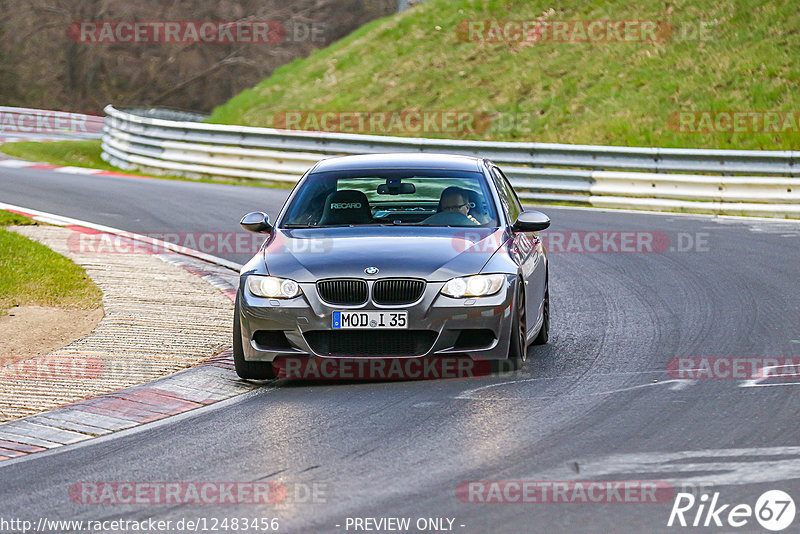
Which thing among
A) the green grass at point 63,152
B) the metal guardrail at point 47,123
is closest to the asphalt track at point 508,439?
the green grass at point 63,152

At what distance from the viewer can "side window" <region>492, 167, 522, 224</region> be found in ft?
32.0

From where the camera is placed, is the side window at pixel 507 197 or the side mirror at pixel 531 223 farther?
the side window at pixel 507 197

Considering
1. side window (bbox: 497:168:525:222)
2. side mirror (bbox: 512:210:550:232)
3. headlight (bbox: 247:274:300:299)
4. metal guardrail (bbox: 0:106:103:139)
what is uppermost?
metal guardrail (bbox: 0:106:103:139)

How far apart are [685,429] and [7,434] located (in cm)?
378

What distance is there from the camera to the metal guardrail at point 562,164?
19.8m

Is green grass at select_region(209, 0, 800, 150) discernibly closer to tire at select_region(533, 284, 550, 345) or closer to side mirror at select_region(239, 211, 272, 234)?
tire at select_region(533, 284, 550, 345)

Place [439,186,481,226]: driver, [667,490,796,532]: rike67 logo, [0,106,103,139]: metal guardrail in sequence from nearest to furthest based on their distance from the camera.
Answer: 1. [667,490,796,532]: rike67 logo
2. [439,186,481,226]: driver
3. [0,106,103,139]: metal guardrail

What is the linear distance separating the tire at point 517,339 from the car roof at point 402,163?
1561 millimetres

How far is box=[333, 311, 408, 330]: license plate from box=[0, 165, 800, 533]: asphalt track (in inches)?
16.3

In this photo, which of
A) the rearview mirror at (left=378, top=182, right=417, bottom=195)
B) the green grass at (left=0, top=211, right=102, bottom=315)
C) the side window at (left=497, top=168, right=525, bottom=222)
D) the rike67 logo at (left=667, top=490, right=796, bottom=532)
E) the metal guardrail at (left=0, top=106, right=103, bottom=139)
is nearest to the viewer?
the rike67 logo at (left=667, top=490, right=796, bottom=532)

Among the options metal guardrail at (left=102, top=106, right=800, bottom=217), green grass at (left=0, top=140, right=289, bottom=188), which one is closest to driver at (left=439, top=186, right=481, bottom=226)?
metal guardrail at (left=102, top=106, right=800, bottom=217)

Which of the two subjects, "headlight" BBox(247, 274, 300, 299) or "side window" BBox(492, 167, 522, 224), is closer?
"headlight" BBox(247, 274, 300, 299)

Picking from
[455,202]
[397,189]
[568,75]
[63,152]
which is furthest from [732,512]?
[63,152]

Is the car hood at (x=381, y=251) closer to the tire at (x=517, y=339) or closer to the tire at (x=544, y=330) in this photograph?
the tire at (x=517, y=339)
